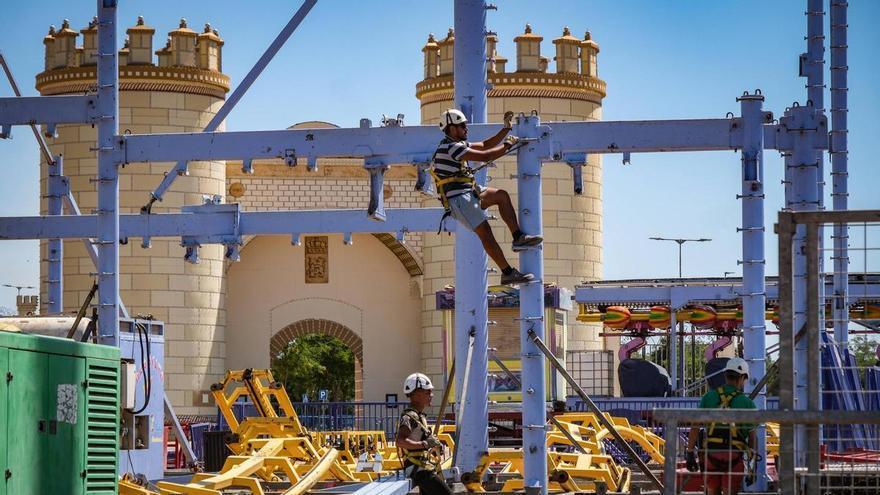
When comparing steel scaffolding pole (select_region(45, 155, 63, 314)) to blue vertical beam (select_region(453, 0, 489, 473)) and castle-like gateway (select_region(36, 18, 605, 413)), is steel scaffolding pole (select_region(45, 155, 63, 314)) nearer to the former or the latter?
blue vertical beam (select_region(453, 0, 489, 473))

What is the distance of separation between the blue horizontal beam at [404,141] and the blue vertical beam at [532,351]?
0.79m

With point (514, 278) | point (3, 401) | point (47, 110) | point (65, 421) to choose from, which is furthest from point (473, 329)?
point (3, 401)

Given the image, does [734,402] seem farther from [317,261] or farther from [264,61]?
[317,261]

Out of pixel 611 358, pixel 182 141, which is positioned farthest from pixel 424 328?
pixel 182 141

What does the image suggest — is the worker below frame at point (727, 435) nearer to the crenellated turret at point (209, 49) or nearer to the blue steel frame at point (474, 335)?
the blue steel frame at point (474, 335)

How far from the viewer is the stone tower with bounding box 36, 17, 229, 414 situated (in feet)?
140

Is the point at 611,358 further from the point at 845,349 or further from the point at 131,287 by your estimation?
the point at 845,349

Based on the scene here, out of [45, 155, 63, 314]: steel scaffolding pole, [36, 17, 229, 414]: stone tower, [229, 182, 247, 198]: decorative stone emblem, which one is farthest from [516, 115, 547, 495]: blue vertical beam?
[229, 182, 247, 198]: decorative stone emblem

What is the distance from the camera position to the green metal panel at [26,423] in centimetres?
1074

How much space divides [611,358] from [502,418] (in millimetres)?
8097

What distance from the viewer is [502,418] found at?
35281 mm

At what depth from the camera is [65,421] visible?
39.7 feet

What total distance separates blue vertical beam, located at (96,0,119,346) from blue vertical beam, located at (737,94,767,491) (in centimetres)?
729

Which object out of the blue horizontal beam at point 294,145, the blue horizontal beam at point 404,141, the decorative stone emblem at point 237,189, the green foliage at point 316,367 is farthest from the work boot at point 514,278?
the green foliage at point 316,367
